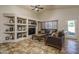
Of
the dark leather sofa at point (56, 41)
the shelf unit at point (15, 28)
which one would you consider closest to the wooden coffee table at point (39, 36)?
the dark leather sofa at point (56, 41)

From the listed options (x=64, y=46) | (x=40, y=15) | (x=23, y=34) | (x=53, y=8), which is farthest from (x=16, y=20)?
(x=64, y=46)

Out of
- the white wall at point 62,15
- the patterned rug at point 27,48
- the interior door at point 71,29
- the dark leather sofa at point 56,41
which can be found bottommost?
the patterned rug at point 27,48

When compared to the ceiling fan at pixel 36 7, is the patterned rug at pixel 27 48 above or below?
below

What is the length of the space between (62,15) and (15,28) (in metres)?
1.02

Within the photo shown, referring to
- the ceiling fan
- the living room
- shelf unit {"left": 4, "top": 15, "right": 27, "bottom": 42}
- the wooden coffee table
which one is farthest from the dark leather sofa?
the ceiling fan

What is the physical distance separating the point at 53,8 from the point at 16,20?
82cm

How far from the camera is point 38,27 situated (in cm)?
260

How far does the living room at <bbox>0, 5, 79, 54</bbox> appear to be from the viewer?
2.49 metres

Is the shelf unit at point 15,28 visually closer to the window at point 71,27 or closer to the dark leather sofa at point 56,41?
the dark leather sofa at point 56,41

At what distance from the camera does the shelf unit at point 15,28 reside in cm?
248

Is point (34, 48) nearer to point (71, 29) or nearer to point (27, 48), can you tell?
point (27, 48)

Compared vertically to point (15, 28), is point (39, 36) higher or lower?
lower

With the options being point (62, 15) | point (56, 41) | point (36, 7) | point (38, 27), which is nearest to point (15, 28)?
point (38, 27)
